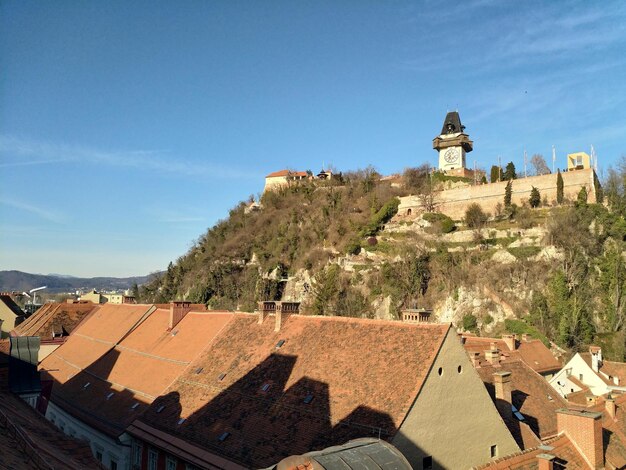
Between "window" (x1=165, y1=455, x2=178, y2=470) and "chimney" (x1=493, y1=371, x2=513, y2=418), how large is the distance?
11.5 meters

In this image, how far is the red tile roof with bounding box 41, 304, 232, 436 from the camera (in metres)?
21.0

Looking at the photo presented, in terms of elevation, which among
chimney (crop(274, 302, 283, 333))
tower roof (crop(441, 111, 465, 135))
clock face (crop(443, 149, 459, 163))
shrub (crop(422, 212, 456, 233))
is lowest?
chimney (crop(274, 302, 283, 333))

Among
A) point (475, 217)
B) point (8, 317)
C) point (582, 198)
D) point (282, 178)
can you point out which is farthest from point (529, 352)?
point (282, 178)

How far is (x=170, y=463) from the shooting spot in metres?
16.7

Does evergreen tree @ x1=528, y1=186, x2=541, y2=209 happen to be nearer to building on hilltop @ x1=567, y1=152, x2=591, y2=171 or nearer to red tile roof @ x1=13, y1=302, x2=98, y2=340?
building on hilltop @ x1=567, y1=152, x2=591, y2=171

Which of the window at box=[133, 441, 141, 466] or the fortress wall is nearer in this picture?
the window at box=[133, 441, 141, 466]

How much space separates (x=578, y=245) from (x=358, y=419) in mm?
38218

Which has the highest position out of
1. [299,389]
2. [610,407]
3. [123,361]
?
[299,389]

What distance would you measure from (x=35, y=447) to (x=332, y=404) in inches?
350

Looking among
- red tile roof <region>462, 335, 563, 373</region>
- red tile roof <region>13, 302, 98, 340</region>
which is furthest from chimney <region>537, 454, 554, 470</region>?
red tile roof <region>13, 302, 98, 340</region>

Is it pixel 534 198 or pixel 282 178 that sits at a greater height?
pixel 282 178

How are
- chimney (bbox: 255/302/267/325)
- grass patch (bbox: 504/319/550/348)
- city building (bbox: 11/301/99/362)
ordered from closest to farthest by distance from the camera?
chimney (bbox: 255/302/267/325) → city building (bbox: 11/301/99/362) → grass patch (bbox: 504/319/550/348)

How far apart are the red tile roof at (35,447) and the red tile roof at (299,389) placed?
19.4 feet

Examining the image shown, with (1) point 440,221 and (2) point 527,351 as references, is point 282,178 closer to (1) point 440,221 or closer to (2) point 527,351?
(1) point 440,221
